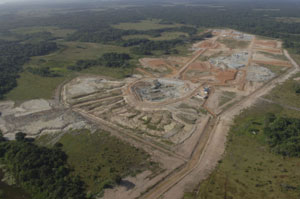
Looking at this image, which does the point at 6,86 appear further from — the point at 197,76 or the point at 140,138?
the point at 197,76

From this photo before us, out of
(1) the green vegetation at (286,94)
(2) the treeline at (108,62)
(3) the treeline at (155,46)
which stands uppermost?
(3) the treeline at (155,46)

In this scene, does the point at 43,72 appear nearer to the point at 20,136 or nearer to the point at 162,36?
the point at 20,136

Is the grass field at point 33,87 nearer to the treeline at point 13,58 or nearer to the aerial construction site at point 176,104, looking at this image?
the treeline at point 13,58

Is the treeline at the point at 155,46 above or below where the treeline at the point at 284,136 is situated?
above

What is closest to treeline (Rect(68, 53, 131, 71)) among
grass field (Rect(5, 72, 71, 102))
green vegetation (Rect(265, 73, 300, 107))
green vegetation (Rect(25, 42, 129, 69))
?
green vegetation (Rect(25, 42, 129, 69))

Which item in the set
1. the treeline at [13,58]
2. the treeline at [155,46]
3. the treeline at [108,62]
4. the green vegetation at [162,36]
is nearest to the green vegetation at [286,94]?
the treeline at [155,46]

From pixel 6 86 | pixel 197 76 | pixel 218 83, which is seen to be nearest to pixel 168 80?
pixel 197 76

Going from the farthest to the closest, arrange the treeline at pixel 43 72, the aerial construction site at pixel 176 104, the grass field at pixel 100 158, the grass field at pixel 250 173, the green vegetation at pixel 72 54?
the green vegetation at pixel 72 54, the treeline at pixel 43 72, the aerial construction site at pixel 176 104, the grass field at pixel 100 158, the grass field at pixel 250 173

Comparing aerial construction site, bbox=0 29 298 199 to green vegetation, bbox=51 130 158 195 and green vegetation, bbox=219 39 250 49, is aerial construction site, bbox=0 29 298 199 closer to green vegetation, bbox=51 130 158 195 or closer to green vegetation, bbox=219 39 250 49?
green vegetation, bbox=51 130 158 195
